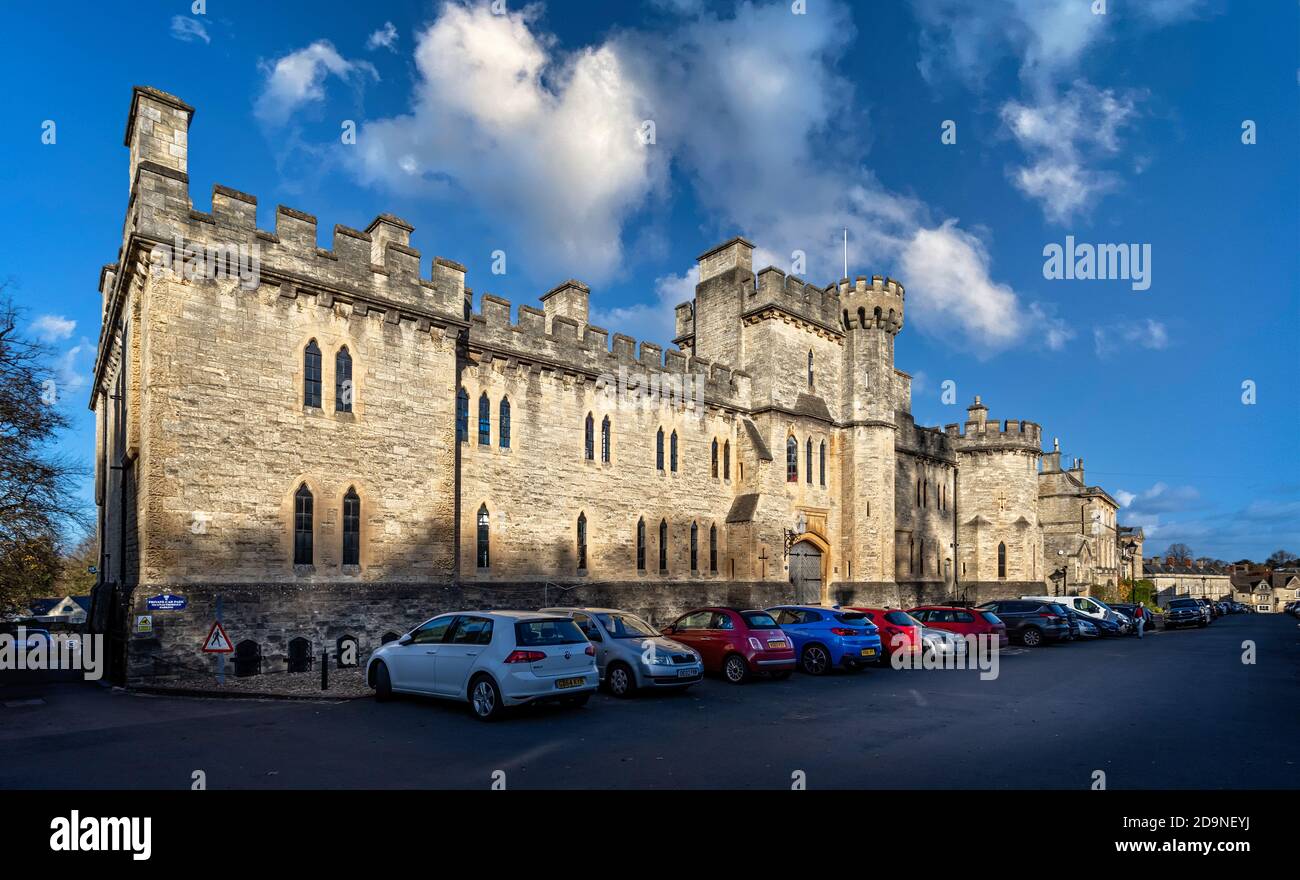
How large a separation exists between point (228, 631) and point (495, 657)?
27.0ft

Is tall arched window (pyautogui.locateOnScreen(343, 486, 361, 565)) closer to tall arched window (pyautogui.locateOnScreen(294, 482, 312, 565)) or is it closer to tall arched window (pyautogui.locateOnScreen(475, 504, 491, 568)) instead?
tall arched window (pyautogui.locateOnScreen(294, 482, 312, 565))

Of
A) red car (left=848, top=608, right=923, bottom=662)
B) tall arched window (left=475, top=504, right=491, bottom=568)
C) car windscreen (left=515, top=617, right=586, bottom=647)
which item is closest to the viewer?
car windscreen (left=515, top=617, right=586, bottom=647)

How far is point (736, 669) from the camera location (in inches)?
624

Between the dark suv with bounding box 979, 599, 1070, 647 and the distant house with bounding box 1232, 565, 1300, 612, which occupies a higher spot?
the dark suv with bounding box 979, 599, 1070, 647

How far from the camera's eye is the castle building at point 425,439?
16625 millimetres

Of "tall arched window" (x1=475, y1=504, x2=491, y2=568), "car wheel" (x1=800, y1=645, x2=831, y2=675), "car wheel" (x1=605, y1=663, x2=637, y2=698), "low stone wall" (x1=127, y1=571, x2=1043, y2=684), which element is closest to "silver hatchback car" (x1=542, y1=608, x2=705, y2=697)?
"car wheel" (x1=605, y1=663, x2=637, y2=698)

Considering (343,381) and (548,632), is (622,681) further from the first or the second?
(343,381)

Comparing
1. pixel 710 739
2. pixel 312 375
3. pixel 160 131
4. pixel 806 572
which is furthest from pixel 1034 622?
pixel 160 131

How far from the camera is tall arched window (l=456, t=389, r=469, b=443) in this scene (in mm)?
22156

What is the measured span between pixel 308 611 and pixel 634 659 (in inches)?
326

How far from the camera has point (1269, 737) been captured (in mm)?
10180

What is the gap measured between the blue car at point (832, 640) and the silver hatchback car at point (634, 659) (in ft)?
13.2
